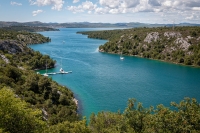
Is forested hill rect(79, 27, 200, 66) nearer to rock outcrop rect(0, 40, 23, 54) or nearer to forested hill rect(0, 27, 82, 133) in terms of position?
forested hill rect(0, 27, 82, 133)

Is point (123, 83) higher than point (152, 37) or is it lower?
lower

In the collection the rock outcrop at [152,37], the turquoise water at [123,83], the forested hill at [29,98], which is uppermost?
the rock outcrop at [152,37]

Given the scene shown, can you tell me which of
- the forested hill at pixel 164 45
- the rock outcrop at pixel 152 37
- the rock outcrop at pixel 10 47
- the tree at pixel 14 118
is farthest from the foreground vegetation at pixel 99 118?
the rock outcrop at pixel 152 37

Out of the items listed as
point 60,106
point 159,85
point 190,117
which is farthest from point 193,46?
point 190,117

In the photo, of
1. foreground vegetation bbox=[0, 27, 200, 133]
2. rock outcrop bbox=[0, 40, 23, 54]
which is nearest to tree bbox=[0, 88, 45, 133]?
foreground vegetation bbox=[0, 27, 200, 133]

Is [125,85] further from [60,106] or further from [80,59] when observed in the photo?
[80,59]

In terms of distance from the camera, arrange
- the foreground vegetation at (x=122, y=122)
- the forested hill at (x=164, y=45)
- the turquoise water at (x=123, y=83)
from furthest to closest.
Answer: the forested hill at (x=164, y=45)
the turquoise water at (x=123, y=83)
the foreground vegetation at (x=122, y=122)

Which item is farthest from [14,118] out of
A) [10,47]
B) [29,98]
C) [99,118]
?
[10,47]

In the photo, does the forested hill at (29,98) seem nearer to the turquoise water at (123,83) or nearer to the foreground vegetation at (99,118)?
the foreground vegetation at (99,118)

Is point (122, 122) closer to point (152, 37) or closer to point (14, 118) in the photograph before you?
point (14, 118)

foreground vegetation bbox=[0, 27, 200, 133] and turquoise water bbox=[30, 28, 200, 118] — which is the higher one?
foreground vegetation bbox=[0, 27, 200, 133]
